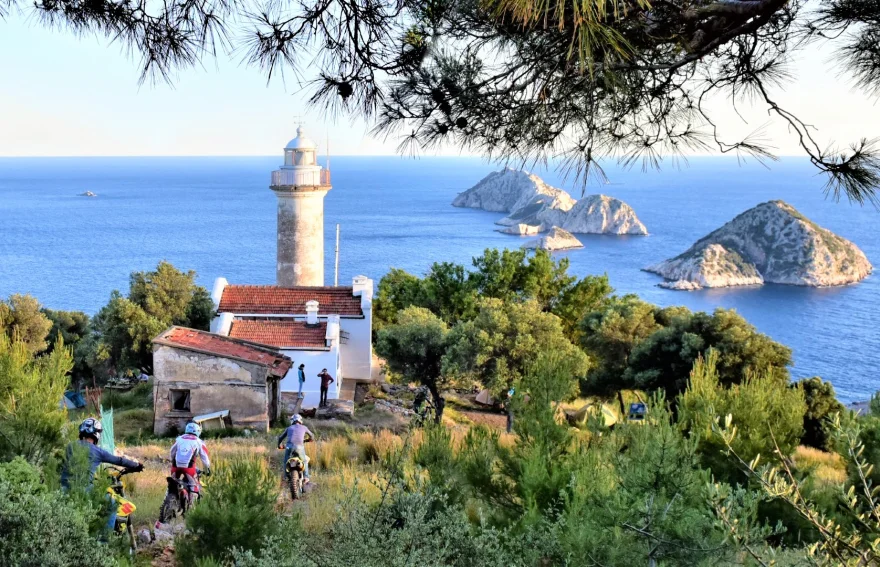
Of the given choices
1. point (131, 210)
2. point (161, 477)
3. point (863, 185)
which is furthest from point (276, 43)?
point (131, 210)

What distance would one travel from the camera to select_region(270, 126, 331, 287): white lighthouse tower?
33.1 m

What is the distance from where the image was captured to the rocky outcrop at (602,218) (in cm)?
12406

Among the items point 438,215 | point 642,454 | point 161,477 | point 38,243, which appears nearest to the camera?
point 642,454

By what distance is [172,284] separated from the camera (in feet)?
94.6

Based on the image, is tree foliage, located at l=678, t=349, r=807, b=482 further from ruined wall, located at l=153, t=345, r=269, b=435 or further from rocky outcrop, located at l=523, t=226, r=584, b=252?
rocky outcrop, located at l=523, t=226, r=584, b=252

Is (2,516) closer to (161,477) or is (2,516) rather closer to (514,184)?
(161,477)

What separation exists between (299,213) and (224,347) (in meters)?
14.6

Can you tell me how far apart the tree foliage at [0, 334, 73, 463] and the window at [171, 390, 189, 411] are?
1034cm

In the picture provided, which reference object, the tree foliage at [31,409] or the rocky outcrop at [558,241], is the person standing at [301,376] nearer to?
the tree foliage at [31,409]

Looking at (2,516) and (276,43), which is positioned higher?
(276,43)

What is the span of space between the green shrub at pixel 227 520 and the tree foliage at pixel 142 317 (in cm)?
2198

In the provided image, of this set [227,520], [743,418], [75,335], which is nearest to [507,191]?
[75,335]

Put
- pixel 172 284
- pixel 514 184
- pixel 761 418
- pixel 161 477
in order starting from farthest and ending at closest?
pixel 514 184 < pixel 172 284 < pixel 161 477 < pixel 761 418

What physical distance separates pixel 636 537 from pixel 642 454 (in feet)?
2.47
